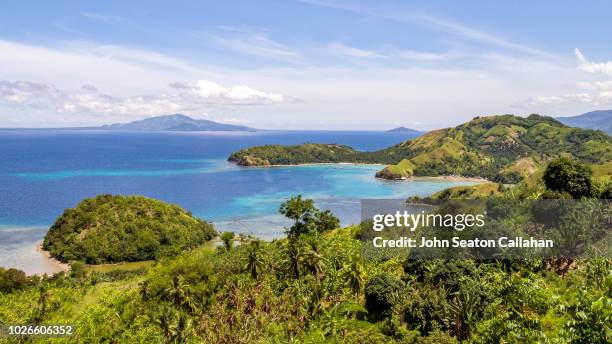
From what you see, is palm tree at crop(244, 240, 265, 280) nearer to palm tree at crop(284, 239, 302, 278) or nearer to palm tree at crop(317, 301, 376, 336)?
palm tree at crop(284, 239, 302, 278)

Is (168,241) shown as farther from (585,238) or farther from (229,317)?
(585,238)

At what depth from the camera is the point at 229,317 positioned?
4488cm

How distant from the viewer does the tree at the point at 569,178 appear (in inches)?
2953

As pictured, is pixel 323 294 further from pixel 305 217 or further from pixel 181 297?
pixel 305 217

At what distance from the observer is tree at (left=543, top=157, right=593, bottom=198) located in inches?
2953

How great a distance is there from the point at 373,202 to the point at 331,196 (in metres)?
34.0

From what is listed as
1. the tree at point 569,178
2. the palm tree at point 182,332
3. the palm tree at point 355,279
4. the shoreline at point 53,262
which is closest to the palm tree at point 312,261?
the palm tree at point 355,279

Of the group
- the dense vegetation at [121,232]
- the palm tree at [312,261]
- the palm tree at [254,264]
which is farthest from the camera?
the dense vegetation at [121,232]

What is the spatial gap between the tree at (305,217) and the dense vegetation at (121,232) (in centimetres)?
2723

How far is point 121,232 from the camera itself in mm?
105375

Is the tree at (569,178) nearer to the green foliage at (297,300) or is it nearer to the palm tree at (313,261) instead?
the green foliage at (297,300)

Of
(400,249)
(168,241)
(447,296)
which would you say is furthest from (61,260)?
(447,296)

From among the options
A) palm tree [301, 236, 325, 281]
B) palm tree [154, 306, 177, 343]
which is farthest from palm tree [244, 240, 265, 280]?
palm tree [154, 306, 177, 343]

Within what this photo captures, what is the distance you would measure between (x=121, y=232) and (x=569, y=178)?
96570 mm
